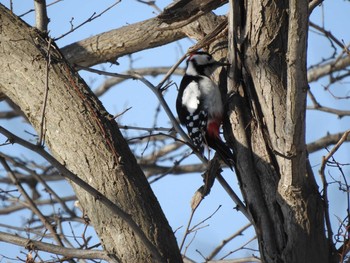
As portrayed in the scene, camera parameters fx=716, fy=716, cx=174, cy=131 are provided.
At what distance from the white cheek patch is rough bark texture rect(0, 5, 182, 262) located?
159 cm

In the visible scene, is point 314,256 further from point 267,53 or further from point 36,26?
point 36,26

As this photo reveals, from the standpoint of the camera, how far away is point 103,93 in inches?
351

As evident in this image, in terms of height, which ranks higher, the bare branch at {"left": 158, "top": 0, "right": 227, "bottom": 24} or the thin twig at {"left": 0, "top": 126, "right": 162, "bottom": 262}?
the bare branch at {"left": 158, "top": 0, "right": 227, "bottom": 24}

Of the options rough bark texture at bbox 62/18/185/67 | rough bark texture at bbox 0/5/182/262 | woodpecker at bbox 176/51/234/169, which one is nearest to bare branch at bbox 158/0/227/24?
woodpecker at bbox 176/51/234/169

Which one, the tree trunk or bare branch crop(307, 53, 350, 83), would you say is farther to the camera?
bare branch crop(307, 53, 350, 83)

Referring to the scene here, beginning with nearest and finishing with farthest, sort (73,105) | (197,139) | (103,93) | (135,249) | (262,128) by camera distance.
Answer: (135,249), (73,105), (262,128), (197,139), (103,93)

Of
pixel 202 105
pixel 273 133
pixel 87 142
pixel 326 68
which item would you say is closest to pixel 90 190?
pixel 87 142

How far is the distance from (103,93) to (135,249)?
569 cm

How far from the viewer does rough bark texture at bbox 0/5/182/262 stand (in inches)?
135

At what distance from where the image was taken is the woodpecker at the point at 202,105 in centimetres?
462

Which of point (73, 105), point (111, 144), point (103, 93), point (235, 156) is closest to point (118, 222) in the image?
point (111, 144)

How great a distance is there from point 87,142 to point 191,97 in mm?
1919

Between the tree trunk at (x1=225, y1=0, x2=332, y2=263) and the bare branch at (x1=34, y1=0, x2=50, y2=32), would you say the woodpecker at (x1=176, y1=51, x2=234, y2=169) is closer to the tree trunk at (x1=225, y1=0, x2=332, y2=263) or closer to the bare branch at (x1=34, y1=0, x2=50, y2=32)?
the tree trunk at (x1=225, y1=0, x2=332, y2=263)

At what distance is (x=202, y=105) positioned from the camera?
201 inches
